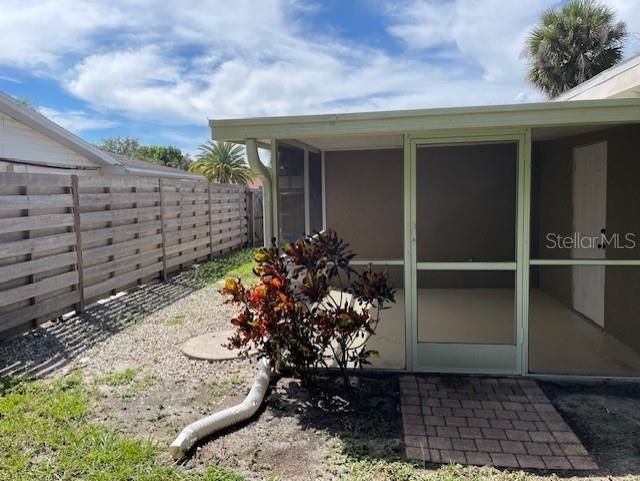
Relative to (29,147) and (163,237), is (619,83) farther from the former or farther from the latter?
(29,147)

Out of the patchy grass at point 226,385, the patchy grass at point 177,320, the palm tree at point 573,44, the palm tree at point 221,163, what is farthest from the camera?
the palm tree at point 221,163

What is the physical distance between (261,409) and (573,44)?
1932cm

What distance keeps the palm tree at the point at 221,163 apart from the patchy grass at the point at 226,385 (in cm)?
2551

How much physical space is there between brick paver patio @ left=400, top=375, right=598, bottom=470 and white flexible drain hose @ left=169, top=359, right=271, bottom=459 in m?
1.11

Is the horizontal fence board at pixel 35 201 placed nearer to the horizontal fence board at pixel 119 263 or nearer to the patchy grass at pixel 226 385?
the horizontal fence board at pixel 119 263

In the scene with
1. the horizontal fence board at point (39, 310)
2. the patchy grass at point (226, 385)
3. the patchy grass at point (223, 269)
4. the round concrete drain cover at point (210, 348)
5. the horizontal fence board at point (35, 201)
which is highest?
the horizontal fence board at point (35, 201)

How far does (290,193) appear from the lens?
528cm

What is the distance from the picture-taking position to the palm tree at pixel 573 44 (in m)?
17.6

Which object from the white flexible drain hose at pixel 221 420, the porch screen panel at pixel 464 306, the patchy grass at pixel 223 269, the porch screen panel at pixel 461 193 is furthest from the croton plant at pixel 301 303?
the patchy grass at pixel 223 269

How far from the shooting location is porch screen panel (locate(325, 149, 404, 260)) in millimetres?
7527

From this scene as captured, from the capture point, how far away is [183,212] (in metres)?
9.94

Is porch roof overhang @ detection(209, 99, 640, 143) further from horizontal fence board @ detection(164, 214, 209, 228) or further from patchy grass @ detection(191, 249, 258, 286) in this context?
horizontal fence board @ detection(164, 214, 209, 228)

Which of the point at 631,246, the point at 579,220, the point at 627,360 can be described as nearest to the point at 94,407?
the point at 627,360

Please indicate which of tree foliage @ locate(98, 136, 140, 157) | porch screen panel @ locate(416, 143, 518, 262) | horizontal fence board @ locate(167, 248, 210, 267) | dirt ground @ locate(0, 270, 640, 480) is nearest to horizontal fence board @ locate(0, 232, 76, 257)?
dirt ground @ locate(0, 270, 640, 480)
